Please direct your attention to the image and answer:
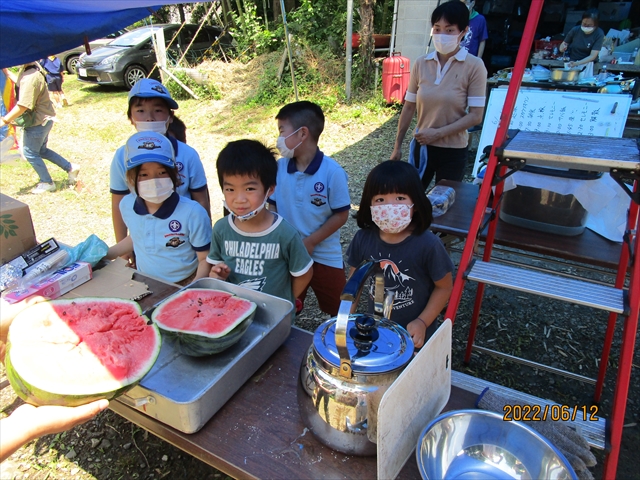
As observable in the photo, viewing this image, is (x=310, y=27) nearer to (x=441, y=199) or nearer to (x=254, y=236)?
(x=441, y=199)

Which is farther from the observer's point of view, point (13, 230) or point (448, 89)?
point (448, 89)

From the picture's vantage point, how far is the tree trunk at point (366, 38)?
913 centimetres

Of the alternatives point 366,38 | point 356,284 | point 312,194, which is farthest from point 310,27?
point 356,284

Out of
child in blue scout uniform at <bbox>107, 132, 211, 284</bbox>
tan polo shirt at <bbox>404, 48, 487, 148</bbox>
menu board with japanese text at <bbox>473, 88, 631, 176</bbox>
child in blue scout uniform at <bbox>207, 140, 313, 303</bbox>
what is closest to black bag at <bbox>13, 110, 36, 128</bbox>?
child in blue scout uniform at <bbox>107, 132, 211, 284</bbox>

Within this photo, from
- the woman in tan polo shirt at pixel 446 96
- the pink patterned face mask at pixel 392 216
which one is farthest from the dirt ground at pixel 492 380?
the pink patterned face mask at pixel 392 216

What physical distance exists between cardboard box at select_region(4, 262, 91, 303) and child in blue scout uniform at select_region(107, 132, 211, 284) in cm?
31

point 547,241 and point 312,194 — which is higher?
point 312,194

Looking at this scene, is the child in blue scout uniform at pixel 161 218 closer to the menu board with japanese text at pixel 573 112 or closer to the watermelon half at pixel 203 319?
the watermelon half at pixel 203 319

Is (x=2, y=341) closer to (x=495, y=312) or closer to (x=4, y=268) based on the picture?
(x=4, y=268)

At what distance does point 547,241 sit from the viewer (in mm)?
2457

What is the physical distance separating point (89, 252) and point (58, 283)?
1.02ft

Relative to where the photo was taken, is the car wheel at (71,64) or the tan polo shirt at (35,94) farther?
the car wheel at (71,64)

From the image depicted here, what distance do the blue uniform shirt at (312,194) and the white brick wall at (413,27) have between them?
792cm
